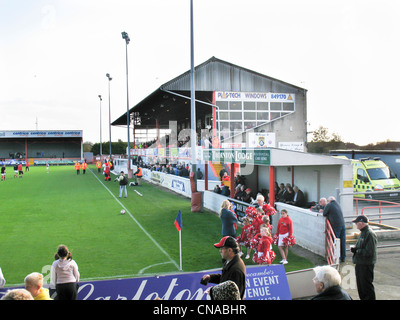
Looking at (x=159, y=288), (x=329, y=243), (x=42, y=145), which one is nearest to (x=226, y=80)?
(x=329, y=243)

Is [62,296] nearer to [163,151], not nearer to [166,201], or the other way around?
[166,201]

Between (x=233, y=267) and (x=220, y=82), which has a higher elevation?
(x=220, y=82)

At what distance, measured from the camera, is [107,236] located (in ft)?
42.5

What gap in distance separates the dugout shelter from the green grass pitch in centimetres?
5804

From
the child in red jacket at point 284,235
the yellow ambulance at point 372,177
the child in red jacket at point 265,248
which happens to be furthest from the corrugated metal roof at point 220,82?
the child in red jacket at point 265,248

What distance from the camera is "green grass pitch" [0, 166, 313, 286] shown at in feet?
31.3

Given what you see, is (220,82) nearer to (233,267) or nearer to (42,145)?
(233,267)

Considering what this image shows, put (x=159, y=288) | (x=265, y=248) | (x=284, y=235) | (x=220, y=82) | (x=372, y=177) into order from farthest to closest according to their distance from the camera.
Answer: (x=220, y=82)
(x=372, y=177)
(x=284, y=235)
(x=265, y=248)
(x=159, y=288)

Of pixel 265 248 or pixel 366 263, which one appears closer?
pixel 366 263

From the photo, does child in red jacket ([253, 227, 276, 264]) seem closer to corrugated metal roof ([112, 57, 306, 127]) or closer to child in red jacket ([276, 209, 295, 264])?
child in red jacket ([276, 209, 295, 264])

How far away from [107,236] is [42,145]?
78.1 metres

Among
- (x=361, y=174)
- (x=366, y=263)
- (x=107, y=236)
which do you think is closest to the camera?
(x=366, y=263)
